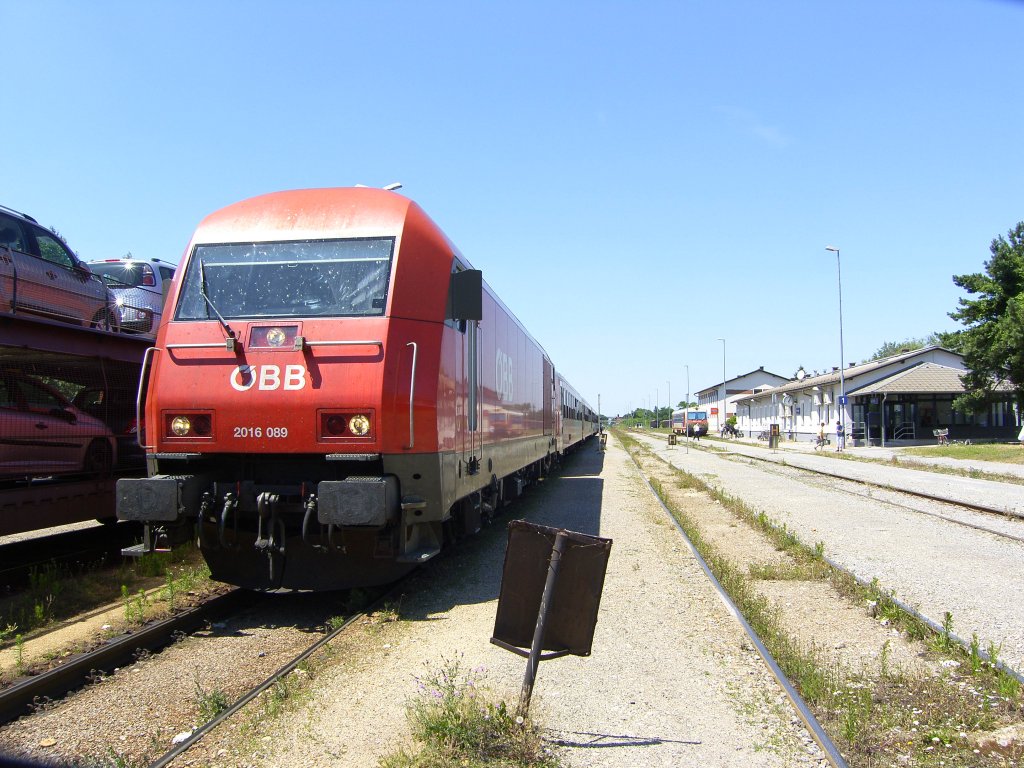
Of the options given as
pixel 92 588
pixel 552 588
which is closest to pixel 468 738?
pixel 552 588

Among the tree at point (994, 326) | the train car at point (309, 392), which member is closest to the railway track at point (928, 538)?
the train car at point (309, 392)

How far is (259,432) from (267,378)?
1.47ft

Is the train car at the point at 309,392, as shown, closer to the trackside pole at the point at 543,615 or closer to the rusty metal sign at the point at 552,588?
the rusty metal sign at the point at 552,588

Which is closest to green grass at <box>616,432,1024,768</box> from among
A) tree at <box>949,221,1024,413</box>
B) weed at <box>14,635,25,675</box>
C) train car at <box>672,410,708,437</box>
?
weed at <box>14,635,25,675</box>

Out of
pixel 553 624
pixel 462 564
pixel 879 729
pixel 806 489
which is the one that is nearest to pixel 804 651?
pixel 879 729

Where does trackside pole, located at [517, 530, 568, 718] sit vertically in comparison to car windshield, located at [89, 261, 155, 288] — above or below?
below

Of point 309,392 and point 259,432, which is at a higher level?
point 309,392

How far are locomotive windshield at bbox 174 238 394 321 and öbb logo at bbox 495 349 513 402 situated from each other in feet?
11.1

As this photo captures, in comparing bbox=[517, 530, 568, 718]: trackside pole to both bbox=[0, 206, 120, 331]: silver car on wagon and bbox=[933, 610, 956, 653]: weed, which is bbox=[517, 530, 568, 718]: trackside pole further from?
bbox=[0, 206, 120, 331]: silver car on wagon

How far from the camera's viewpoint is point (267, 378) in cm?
632

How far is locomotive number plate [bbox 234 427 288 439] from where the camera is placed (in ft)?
20.5

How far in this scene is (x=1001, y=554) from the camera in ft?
31.0

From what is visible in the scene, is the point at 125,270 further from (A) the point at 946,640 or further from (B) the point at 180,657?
(A) the point at 946,640

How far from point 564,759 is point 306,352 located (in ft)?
12.5
